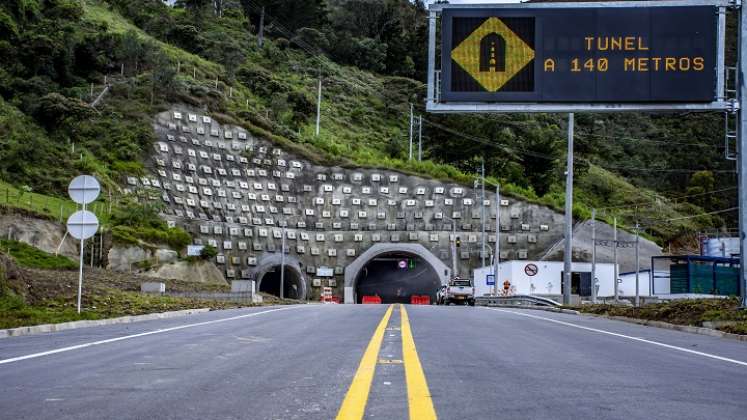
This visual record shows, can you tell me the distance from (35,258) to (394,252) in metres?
39.8

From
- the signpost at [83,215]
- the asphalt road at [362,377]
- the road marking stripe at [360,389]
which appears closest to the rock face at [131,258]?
the signpost at [83,215]

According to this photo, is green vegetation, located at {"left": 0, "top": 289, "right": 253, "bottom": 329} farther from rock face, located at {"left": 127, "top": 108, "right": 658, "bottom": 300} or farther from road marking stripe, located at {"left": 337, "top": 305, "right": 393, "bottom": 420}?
rock face, located at {"left": 127, "top": 108, "right": 658, "bottom": 300}

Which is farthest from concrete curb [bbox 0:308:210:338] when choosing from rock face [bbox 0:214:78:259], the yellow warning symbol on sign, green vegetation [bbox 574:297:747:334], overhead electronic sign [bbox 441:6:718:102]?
rock face [bbox 0:214:78:259]

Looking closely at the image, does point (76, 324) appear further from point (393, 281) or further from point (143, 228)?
point (393, 281)

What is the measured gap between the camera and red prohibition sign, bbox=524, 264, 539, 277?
63656mm

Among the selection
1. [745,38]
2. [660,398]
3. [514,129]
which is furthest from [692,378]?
[514,129]

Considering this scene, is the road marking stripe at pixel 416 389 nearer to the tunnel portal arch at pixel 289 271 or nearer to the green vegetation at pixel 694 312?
the green vegetation at pixel 694 312

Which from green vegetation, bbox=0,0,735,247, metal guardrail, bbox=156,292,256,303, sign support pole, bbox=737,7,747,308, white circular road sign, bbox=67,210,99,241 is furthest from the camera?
green vegetation, bbox=0,0,735,247

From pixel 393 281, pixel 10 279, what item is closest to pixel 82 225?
pixel 10 279

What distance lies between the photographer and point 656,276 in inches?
2490

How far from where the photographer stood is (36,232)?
5022 cm

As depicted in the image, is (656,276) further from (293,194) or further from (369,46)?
(369,46)

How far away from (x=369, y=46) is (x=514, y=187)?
2512 inches

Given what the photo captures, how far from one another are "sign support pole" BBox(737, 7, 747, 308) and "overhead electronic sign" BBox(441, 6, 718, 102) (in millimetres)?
755
